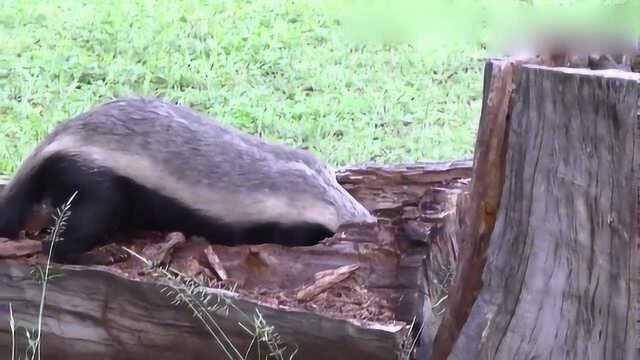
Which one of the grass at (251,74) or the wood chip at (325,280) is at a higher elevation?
the grass at (251,74)

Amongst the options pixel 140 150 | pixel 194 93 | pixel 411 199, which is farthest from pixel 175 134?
pixel 194 93

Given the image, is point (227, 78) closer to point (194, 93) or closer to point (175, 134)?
point (194, 93)

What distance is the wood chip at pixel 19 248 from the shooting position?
340cm

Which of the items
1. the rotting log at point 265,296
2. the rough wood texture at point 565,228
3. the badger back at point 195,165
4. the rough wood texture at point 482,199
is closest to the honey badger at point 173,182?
the badger back at point 195,165

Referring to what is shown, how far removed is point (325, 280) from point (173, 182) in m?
0.86

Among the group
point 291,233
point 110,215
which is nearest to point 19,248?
point 110,215

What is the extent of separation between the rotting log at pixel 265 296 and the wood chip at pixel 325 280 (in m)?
0.01

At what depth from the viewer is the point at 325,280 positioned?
10.6ft

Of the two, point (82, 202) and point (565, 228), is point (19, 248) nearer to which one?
point (82, 202)

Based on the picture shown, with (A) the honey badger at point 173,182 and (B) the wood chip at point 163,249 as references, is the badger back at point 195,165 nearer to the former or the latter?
(A) the honey badger at point 173,182

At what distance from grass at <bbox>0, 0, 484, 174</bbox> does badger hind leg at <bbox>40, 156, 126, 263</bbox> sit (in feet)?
4.83

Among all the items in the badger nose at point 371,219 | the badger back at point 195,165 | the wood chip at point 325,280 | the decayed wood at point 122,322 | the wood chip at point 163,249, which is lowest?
the decayed wood at point 122,322

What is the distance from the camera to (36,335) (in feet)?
10.8

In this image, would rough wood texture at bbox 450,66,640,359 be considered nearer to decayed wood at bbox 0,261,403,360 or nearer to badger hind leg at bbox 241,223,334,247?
decayed wood at bbox 0,261,403,360
